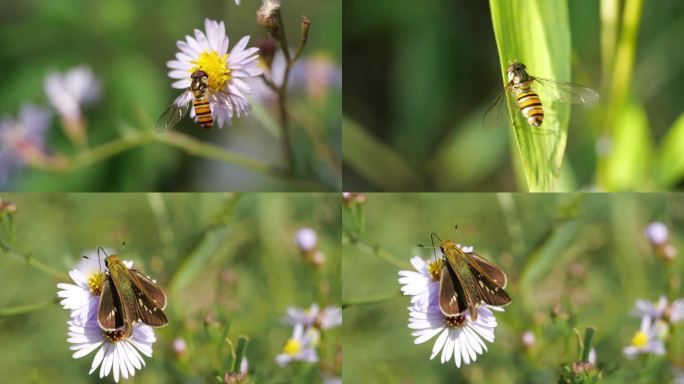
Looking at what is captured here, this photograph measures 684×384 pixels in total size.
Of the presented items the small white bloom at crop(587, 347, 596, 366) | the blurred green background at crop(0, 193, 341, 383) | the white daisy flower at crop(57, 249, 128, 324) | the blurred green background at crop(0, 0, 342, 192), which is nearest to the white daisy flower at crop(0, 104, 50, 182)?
the blurred green background at crop(0, 0, 342, 192)

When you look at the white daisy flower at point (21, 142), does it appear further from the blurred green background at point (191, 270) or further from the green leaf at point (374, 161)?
the green leaf at point (374, 161)

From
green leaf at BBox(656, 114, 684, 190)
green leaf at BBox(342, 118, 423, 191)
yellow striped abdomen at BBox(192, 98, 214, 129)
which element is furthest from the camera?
green leaf at BBox(342, 118, 423, 191)

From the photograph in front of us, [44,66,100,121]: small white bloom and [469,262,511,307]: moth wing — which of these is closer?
[469,262,511,307]: moth wing

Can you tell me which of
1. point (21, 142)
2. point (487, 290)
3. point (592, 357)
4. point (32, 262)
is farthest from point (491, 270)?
point (21, 142)

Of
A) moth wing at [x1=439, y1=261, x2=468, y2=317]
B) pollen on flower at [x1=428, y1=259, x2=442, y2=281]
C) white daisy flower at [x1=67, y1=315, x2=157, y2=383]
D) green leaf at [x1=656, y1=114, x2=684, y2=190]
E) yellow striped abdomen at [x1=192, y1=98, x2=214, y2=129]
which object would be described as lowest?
white daisy flower at [x1=67, y1=315, x2=157, y2=383]

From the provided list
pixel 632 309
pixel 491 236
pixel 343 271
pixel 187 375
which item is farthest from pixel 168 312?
pixel 632 309

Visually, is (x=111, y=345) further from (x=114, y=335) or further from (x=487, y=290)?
(x=487, y=290)

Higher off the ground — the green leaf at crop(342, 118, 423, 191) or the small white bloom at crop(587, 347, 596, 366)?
the green leaf at crop(342, 118, 423, 191)

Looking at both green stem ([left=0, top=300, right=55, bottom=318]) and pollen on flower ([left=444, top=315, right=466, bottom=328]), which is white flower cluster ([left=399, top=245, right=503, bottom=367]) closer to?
pollen on flower ([left=444, top=315, right=466, bottom=328])
